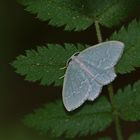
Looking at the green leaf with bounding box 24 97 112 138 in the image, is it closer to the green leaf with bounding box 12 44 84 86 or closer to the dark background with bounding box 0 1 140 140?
the green leaf with bounding box 12 44 84 86

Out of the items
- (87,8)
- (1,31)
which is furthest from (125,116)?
(1,31)

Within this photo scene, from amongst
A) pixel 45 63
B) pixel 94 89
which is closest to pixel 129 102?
pixel 94 89

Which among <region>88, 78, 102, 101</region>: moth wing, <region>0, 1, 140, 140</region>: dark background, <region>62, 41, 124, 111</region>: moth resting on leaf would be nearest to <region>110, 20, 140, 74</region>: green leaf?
<region>62, 41, 124, 111</region>: moth resting on leaf

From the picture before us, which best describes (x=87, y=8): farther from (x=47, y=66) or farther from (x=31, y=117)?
(x=31, y=117)

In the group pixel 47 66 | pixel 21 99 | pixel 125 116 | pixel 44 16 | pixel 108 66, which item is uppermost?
pixel 44 16

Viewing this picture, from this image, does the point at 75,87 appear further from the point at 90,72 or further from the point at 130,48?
the point at 130,48

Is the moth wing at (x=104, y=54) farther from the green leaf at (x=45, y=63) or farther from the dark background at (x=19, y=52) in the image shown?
the dark background at (x=19, y=52)

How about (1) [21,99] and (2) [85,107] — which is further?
(1) [21,99]
